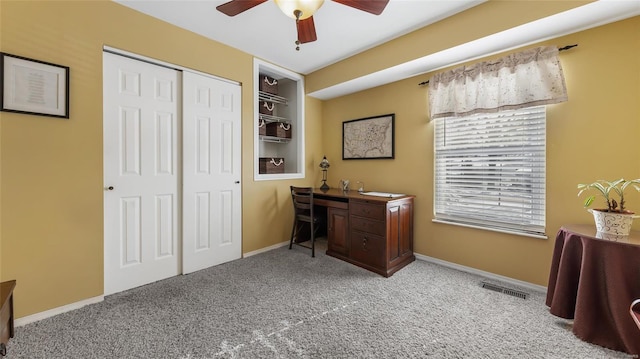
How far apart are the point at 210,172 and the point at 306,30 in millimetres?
1818

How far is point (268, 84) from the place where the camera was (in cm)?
356

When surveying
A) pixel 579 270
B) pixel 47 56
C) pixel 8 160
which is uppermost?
pixel 47 56

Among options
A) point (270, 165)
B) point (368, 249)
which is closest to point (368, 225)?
point (368, 249)

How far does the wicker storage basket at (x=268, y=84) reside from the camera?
3.48 metres

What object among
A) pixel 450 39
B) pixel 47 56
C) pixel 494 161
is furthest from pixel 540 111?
pixel 47 56

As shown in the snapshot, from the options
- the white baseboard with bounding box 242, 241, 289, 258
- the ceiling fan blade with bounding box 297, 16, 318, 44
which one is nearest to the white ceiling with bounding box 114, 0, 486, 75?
the ceiling fan blade with bounding box 297, 16, 318, 44

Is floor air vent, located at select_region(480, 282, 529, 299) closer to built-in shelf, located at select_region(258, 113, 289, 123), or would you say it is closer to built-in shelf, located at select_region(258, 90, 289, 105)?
built-in shelf, located at select_region(258, 113, 289, 123)

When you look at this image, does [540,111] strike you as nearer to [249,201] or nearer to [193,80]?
[249,201]

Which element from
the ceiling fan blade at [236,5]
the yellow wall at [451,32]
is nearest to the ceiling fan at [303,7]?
the ceiling fan blade at [236,5]

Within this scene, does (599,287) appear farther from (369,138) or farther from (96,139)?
(96,139)

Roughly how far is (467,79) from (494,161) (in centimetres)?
89

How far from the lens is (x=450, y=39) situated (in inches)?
94.5

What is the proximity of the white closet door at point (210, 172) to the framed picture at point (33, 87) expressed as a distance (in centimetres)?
91

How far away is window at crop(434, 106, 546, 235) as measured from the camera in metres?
2.38
